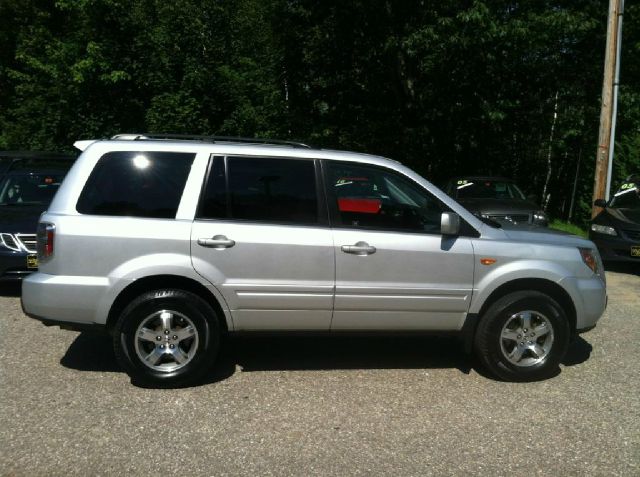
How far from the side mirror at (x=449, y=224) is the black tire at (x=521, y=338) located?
73cm

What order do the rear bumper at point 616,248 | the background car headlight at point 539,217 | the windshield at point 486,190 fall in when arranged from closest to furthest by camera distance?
the rear bumper at point 616,248 → the background car headlight at point 539,217 → the windshield at point 486,190

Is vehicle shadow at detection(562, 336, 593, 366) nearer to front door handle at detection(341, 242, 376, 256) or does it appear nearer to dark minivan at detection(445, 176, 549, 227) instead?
front door handle at detection(341, 242, 376, 256)

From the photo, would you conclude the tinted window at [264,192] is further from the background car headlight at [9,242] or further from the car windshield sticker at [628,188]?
the car windshield sticker at [628,188]

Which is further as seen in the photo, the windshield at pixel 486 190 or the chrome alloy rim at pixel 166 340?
the windshield at pixel 486 190

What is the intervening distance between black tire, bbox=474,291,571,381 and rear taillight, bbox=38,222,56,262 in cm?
331

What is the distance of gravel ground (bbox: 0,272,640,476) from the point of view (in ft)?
12.2

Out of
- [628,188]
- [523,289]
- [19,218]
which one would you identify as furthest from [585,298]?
[628,188]

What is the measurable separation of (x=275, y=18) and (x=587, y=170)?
9509 mm

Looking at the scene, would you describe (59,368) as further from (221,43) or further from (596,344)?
(221,43)

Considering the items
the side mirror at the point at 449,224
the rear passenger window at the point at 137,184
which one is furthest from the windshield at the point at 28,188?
the side mirror at the point at 449,224

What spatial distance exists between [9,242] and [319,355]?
4.12 meters

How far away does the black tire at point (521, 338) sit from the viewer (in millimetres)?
5043

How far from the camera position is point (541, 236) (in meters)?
5.28

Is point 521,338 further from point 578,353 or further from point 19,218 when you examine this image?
point 19,218
